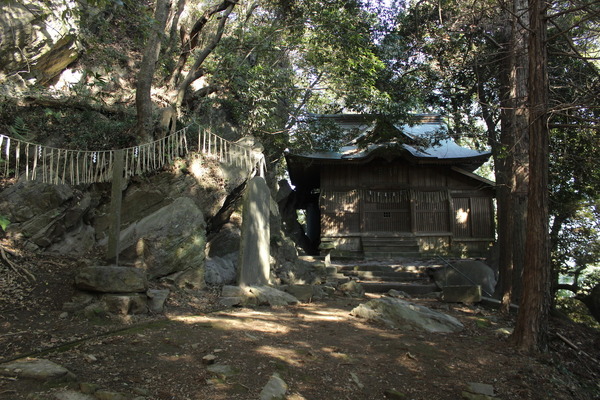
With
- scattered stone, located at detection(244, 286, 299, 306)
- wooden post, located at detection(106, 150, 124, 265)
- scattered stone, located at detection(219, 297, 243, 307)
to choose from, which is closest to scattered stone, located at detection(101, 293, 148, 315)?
wooden post, located at detection(106, 150, 124, 265)

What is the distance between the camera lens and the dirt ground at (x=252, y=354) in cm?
342

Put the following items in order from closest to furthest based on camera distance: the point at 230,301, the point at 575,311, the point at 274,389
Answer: the point at 274,389
the point at 230,301
the point at 575,311

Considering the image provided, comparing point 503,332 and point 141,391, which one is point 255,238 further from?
point 141,391

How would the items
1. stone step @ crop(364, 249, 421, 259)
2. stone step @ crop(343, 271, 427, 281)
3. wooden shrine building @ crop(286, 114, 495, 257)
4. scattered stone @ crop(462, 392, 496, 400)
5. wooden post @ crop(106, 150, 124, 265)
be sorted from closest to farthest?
scattered stone @ crop(462, 392, 496, 400)
wooden post @ crop(106, 150, 124, 265)
stone step @ crop(343, 271, 427, 281)
stone step @ crop(364, 249, 421, 259)
wooden shrine building @ crop(286, 114, 495, 257)

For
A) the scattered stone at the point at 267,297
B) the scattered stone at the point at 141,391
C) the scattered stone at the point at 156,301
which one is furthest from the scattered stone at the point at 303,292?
the scattered stone at the point at 141,391

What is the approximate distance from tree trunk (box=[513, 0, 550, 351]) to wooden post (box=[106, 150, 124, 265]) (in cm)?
608

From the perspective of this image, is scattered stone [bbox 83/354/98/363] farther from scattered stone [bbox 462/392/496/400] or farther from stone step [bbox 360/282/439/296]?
stone step [bbox 360/282/439/296]

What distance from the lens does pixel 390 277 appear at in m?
12.0

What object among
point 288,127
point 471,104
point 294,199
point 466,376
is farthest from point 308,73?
point 466,376

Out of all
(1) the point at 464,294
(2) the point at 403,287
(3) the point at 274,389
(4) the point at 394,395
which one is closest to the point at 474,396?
(4) the point at 394,395

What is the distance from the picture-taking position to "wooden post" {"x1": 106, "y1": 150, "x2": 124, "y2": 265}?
20.0 ft

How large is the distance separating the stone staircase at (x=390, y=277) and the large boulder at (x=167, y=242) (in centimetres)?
506

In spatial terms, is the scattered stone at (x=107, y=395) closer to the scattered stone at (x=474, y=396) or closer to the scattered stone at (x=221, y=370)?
the scattered stone at (x=221, y=370)

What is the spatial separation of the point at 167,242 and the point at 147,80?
11.7 feet
